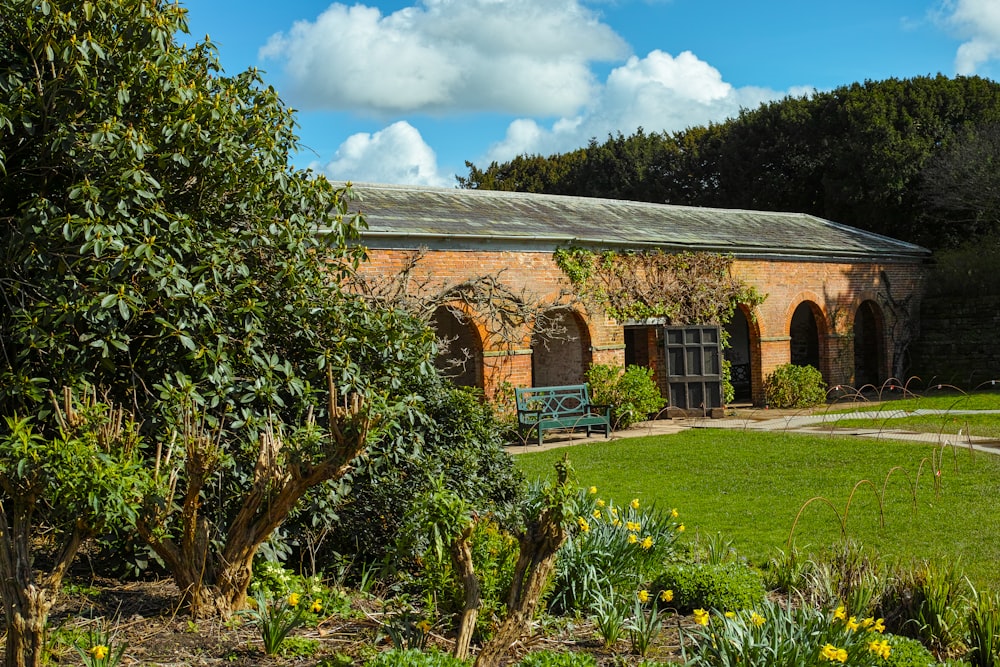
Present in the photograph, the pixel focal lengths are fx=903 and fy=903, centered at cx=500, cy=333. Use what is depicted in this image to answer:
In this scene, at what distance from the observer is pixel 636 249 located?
17.2 metres

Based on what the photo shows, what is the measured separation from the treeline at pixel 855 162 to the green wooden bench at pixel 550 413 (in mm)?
16628

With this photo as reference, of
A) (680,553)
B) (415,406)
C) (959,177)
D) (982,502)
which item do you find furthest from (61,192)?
(959,177)

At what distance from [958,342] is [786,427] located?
33.1 ft

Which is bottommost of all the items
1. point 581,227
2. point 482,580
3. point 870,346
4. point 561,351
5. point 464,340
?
point 482,580

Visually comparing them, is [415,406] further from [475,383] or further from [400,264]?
[475,383]

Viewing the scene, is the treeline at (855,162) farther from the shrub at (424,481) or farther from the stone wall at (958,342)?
the shrub at (424,481)

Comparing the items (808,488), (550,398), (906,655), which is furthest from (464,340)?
(906,655)

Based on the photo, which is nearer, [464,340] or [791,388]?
[464,340]

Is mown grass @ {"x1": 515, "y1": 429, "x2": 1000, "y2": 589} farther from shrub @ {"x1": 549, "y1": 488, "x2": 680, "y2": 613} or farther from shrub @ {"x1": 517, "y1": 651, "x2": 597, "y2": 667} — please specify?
shrub @ {"x1": 517, "y1": 651, "x2": 597, "y2": 667}

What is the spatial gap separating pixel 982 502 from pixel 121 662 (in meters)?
7.48

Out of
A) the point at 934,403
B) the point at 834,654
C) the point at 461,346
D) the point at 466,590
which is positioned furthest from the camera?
the point at 934,403

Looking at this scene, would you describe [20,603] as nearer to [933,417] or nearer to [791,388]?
[933,417]

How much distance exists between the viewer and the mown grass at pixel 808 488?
7105mm

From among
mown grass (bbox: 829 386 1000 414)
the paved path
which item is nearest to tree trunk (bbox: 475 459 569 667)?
the paved path
